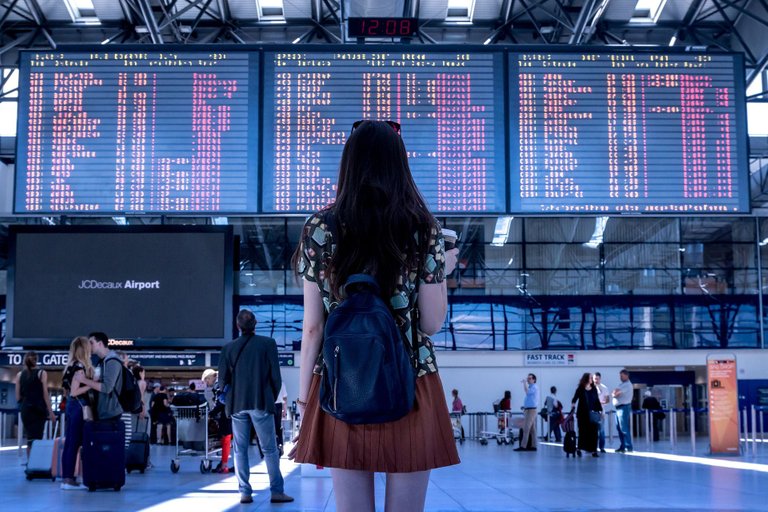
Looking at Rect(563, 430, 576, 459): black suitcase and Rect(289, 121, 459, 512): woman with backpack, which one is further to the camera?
Rect(563, 430, 576, 459): black suitcase

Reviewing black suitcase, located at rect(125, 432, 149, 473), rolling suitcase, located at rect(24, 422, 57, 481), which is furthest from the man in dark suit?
black suitcase, located at rect(125, 432, 149, 473)

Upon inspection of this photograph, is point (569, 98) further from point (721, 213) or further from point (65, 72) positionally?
point (65, 72)

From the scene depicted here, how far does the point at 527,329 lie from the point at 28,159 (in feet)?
69.4

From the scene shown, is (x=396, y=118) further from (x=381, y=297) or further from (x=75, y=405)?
(x=381, y=297)

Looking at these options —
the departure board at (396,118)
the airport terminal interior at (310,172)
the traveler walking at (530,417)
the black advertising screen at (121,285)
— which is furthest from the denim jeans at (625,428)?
the black advertising screen at (121,285)

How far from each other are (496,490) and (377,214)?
24.1 feet

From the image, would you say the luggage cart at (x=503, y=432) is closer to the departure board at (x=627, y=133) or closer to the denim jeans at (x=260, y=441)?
the departure board at (x=627, y=133)

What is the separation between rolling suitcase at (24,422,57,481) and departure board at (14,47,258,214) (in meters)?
3.80

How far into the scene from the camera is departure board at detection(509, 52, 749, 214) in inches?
526

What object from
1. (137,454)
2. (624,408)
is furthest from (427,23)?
(137,454)

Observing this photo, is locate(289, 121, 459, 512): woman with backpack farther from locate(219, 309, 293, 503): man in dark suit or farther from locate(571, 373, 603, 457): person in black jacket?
locate(571, 373, 603, 457): person in black jacket

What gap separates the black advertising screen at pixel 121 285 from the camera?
15.9 metres

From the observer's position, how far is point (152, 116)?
13664mm

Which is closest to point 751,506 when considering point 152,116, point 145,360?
point 152,116
